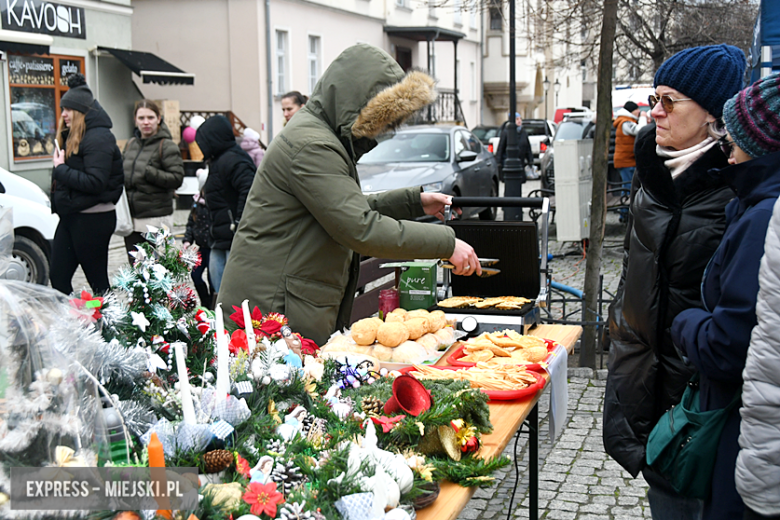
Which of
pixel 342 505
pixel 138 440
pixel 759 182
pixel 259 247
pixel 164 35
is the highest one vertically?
pixel 164 35

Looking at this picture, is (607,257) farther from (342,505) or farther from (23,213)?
(342,505)

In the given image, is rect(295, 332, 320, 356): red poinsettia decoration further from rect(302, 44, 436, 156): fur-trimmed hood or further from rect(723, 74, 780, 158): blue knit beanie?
rect(723, 74, 780, 158): blue knit beanie

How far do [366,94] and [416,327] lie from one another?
94 cm

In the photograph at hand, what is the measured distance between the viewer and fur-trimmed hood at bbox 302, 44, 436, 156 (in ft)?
9.91

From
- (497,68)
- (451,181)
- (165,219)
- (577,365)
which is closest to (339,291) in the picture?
(577,365)

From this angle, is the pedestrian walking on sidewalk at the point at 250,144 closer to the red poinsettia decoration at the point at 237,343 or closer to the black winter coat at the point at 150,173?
the black winter coat at the point at 150,173

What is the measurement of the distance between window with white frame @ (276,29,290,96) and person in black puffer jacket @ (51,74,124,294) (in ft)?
49.8

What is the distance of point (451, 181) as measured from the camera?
1166 centimetres

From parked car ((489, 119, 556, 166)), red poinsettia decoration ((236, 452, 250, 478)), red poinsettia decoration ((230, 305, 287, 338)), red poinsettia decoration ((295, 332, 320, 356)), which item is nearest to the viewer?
red poinsettia decoration ((236, 452, 250, 478))

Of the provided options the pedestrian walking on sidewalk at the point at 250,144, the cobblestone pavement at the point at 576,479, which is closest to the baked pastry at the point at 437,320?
the cobblestone pavement at the point at 576,479

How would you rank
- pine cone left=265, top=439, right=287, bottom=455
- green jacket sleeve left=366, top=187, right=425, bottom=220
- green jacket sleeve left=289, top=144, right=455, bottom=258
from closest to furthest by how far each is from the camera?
Answer: 1. pine cone left=265, top=439, right=287, bottom=455
2. green jacket sleeve left=289, top=144, right=455, bottom=258
3. green jacket sleeve left=366, top=187, right=425, bottom=220

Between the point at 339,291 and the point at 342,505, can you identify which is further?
the point at 339,291

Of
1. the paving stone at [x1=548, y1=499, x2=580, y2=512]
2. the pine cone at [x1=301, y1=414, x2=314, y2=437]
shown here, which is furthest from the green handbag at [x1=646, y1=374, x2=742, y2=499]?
the paving stone at [x1=548, y1=499, x2=580, y2=512]

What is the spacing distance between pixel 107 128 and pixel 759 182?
5275 mm
